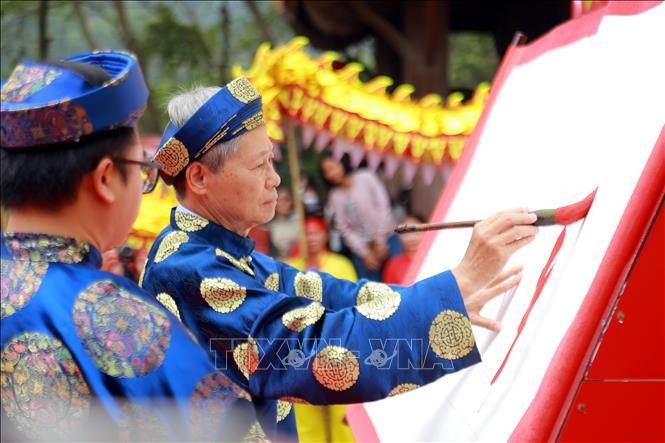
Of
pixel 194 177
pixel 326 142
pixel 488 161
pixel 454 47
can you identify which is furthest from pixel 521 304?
pixel 454 47

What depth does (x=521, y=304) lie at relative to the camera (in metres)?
1.76

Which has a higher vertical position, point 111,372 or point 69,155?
point 69,155

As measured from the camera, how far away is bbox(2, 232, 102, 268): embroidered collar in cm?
121

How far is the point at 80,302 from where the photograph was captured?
1.18 m

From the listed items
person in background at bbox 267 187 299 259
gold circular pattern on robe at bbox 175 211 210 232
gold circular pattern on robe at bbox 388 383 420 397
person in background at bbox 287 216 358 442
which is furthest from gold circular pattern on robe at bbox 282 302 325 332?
person in background at bbox 267 187 299 259

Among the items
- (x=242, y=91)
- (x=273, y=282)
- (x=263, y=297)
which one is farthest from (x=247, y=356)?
(x=242, y=91)

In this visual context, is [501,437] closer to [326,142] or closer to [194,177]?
[194,177]

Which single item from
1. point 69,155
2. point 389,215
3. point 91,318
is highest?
point 69,155

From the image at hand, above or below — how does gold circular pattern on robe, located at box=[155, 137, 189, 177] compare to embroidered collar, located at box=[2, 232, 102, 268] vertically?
below

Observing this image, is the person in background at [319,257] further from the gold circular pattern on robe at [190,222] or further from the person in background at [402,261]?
the gold circular pattern on robe at [190,222]

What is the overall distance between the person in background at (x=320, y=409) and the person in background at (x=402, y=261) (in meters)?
0.24

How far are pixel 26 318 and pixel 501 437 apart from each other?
68 centimetres

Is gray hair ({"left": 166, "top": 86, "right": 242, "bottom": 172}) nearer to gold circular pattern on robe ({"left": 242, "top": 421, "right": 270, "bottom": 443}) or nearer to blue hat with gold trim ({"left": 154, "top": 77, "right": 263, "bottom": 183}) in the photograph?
blue hat with gold trim ({"left": 154, "top": 77, "right": 263, "bottom": 183})

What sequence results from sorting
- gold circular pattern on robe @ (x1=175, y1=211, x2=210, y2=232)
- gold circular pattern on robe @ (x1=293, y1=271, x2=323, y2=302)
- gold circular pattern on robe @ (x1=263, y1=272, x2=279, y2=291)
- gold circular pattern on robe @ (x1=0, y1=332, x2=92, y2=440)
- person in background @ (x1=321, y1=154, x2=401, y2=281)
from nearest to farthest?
1. gold circular pattern on robe @ (x1=0, y1=332, x2=92, y2=440)
2. gold circular pattern on robe @ (x1=175, y1=211, x2=210, y2=232)
3. gold circular pattern on robe @ (x1=263, y1=272, x2=279, y2=291)
4. gold circular pattern on robe @ (x1=293, y1=271, x2=323, y2=302)
5. person in background @ (x1=321, y1=154, x2=401, y2=281)
